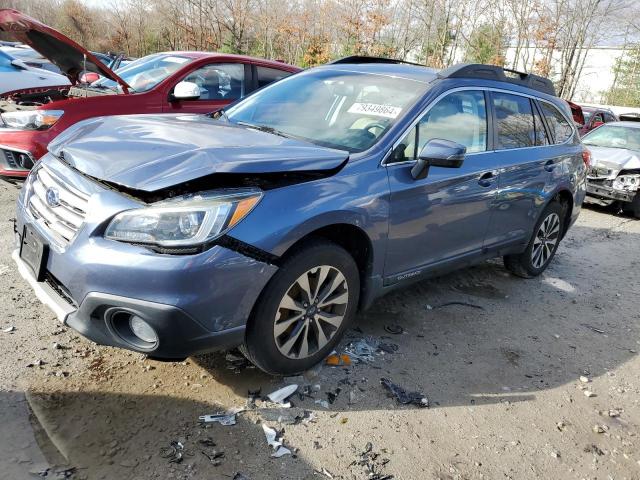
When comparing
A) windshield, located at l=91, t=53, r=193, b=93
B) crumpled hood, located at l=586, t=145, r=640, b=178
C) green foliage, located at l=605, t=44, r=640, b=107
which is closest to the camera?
windshield, located at l=91, t=53, r=193, b=93

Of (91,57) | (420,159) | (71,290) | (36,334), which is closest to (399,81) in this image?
(420,159)

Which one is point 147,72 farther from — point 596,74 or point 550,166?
point 596,74

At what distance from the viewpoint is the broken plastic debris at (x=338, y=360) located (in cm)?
316

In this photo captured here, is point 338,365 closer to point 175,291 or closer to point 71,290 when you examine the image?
point 175,291

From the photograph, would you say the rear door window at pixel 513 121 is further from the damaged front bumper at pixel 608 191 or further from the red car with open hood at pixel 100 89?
the damaged front bumper at pixel 608 191

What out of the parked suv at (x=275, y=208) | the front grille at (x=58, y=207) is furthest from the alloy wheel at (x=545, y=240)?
the front grille at (x=58, y=207)

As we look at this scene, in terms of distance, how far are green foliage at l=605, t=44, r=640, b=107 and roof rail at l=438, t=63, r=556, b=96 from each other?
111ft

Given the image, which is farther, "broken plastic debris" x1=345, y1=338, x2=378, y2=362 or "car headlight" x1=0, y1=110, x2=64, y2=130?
"car headlight" x1=0, y1=110, x2=64, y2=130

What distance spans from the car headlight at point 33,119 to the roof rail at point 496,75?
12.1 ft

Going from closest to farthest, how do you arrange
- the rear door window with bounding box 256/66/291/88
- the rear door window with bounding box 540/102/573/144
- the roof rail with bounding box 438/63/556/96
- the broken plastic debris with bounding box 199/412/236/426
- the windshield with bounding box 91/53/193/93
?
the broken plastic debris with bounding box 199/412/236/426, the roof rail with bounding box 438/63/556/96, the rear door window with bounding box 540/102/573/144, the windshield with bounding box 91/53/193/93, the rear door window with bounding box 256/66/291/88

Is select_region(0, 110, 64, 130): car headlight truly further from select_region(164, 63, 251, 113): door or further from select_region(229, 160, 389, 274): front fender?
select_region(229, 160, 389, 274): front fender

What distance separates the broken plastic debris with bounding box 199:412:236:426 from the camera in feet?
8.35

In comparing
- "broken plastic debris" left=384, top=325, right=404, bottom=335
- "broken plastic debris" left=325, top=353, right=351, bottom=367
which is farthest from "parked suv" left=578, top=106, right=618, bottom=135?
"broken plastic debris" left=325, top=353, right=351, bottom=367

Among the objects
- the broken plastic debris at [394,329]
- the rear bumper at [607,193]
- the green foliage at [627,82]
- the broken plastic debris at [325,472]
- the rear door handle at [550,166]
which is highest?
the green foliage at [627,82]
